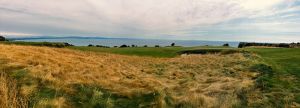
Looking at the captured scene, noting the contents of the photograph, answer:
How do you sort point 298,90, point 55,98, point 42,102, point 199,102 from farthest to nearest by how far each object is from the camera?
point 298,90, point 199,102, point 55,98, point 42,102

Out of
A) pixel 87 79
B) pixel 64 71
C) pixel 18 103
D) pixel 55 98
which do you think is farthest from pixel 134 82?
pixel 18 103

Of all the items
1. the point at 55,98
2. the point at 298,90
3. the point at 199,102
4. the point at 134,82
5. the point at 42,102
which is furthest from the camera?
the point at 134,82

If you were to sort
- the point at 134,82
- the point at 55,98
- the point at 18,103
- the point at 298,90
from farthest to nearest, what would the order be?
the point at 134,82 → the point at 298,90 → the point at 55,98 → the point at 18,103

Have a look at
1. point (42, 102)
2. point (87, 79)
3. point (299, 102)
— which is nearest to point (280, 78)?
point (299, 102)

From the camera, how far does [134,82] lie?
15.5 metres

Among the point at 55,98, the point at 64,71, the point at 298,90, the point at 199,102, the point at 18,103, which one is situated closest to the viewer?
the point at 18,103

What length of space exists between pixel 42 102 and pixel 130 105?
2990 millimetres

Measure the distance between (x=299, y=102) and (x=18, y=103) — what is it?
972 centimetres

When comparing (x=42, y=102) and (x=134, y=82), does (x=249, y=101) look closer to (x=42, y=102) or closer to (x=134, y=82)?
(x=134, y=82)

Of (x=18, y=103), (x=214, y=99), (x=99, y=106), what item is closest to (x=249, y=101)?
(x=214, y=99)

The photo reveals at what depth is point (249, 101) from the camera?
41.2 ft

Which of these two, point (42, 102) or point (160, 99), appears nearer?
point (42, 102)

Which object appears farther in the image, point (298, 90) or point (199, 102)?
point (298, 90)

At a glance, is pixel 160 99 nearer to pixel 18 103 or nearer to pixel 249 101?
pixel 249 101
